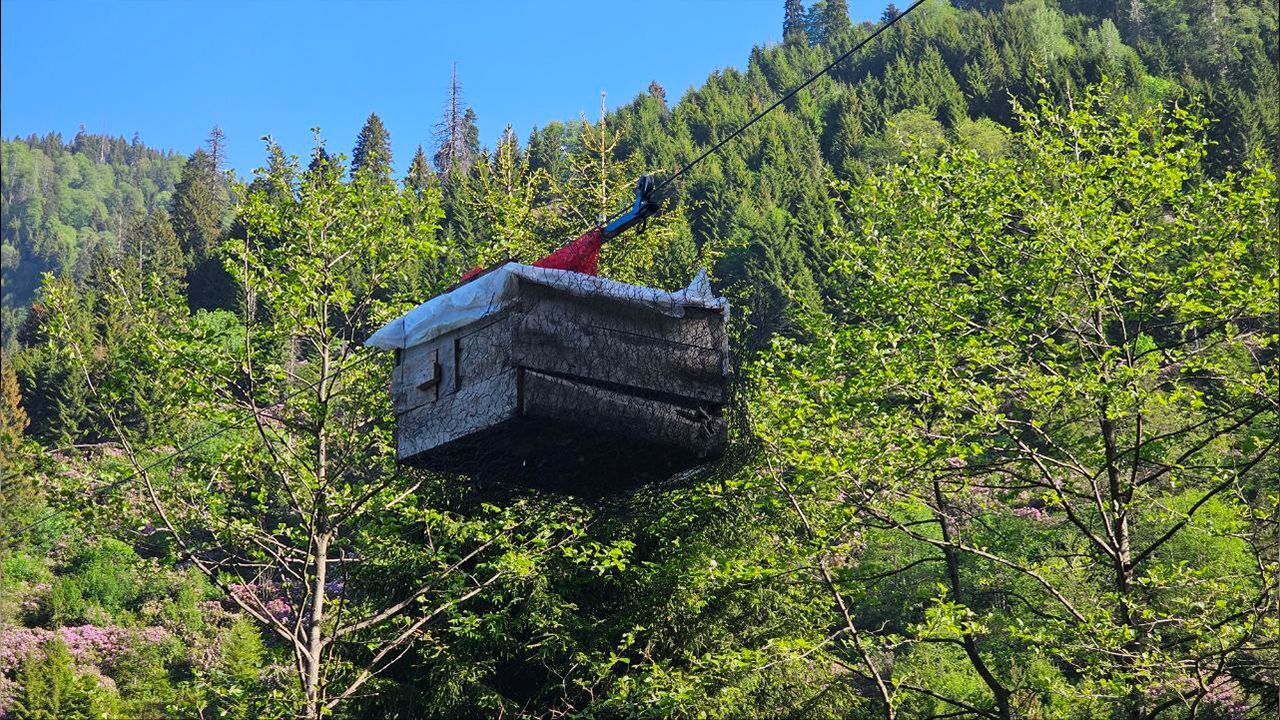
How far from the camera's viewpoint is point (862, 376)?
12.7 metres

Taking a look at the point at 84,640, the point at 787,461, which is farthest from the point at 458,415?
the point at 84,640

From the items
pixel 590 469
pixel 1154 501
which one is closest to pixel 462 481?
pixel 590 469

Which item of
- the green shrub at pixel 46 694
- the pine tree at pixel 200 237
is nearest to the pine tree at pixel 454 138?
the pine tree at pixel 200 237

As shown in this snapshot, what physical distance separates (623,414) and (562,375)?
1.23 ft

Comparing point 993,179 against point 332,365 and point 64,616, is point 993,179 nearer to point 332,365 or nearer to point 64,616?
point 332,365

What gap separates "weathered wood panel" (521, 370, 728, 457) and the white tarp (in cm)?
44

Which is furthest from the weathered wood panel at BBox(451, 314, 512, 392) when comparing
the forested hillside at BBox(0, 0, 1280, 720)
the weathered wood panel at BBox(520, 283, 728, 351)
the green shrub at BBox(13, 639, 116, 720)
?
the green shrub at BBox(13, 639, 116, 720)

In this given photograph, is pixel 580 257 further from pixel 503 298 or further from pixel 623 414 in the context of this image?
pixel 623 414

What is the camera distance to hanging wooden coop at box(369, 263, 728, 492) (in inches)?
247

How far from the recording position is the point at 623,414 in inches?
253

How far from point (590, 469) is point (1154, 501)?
7168 mm

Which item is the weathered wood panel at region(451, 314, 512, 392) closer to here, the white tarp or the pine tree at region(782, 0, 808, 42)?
the white tarp

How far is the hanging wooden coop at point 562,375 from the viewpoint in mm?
6273

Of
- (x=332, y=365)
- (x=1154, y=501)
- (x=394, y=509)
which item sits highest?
(x=332, y=365)
